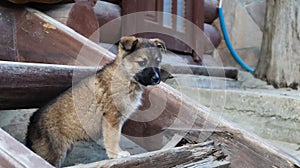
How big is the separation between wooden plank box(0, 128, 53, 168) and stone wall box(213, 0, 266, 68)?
560 cm

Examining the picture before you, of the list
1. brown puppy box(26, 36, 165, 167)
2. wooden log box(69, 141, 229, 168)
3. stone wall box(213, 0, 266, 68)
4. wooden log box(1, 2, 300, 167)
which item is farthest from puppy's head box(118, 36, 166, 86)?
stone wall box(213, 0, 266, 68)

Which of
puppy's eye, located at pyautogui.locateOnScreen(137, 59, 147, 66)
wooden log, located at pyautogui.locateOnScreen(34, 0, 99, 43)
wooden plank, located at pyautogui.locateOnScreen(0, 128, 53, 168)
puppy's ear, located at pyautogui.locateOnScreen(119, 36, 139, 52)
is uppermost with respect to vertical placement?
wooden log, located at pyautogui.locateOnScreen(34, 0, 99, 43)

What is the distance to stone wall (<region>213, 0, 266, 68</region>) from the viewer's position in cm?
654

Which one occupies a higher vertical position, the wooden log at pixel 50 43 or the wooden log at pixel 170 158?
the wooden log at pixel 50 43

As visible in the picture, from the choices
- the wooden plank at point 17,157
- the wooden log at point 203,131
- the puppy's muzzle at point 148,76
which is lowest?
the wooden log at point 203,131

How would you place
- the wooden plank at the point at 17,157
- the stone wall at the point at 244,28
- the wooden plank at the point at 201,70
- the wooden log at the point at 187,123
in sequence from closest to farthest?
the wooden plank at the point at 17,157 → the wooden log at the point at 187,123 → the wooden plank at the point at 201,70 → the stone wall at the point at 244,28

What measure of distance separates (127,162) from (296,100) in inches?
65.8

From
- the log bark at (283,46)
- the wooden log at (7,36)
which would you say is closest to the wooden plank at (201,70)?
the log bark at (283,46)

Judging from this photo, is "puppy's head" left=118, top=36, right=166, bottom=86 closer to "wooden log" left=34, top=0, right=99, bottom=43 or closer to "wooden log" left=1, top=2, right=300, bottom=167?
"wooden log" left=1, top=2, right=300, bottom=167

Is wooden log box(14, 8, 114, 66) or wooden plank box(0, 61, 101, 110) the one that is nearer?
wooden plank box(0, 61, 101, 110)

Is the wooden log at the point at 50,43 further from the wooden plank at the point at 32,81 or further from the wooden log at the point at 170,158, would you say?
the wooden log at the point at 170,158

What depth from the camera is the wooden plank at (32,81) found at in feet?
4.90

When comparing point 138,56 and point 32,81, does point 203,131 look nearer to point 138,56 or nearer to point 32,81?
point 138,56

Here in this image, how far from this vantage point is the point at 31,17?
6.91ft
